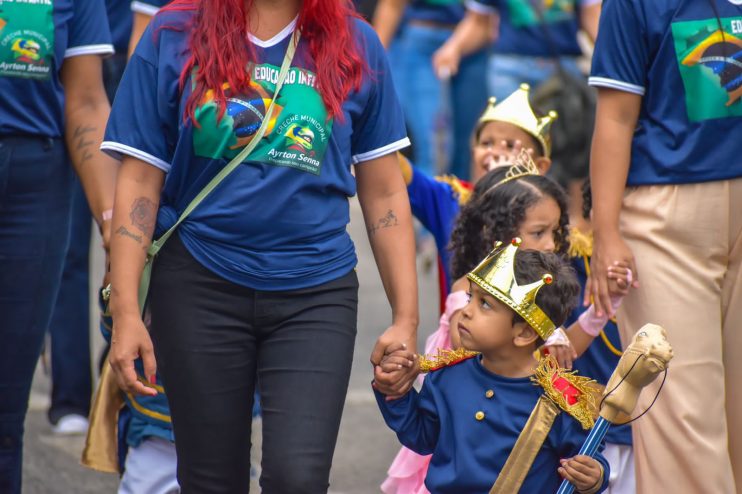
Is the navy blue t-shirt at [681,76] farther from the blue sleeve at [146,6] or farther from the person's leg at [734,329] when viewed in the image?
the blue sleeve at [146,6]

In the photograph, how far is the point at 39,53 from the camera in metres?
4.08

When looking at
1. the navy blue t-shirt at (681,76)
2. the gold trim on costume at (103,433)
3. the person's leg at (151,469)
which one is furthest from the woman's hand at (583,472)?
the gold trim on costume at (103,433)

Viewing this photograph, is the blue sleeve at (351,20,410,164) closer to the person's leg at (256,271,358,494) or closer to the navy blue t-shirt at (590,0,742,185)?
the person's leg at (256,271,358,494)

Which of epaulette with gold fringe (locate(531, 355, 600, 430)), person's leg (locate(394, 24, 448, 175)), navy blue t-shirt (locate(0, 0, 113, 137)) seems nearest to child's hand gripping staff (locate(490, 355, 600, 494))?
epaulette with gold fringe (locate(531, 355, 600, 430))

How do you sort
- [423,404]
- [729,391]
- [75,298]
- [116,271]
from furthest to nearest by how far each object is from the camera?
[75,298] → [729,391] → [423,404] → [116,271]

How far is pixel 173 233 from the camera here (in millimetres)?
3605

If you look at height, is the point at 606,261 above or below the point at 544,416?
above

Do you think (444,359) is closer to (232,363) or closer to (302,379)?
(302,379)

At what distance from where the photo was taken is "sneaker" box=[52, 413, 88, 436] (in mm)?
5852

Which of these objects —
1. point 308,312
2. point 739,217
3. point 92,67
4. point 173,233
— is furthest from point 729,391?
point 92,67

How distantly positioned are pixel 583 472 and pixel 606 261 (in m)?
0.80

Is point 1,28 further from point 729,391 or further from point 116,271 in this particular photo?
point 729,391

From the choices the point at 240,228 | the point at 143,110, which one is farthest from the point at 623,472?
the point at 143,110

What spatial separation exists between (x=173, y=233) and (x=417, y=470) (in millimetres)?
1314
